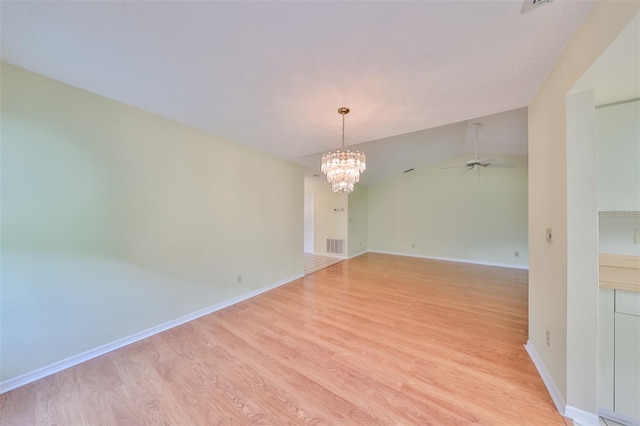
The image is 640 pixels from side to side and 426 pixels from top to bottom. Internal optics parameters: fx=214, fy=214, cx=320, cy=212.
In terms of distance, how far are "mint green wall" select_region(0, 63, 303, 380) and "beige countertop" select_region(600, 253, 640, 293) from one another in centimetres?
372

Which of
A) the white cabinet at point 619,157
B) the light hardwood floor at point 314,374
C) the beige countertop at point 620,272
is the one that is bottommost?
the light hardwood floor at point 314,374

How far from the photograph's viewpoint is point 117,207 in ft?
7.08

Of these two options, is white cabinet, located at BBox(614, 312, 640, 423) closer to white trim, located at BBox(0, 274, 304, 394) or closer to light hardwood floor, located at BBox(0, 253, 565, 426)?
light hardwood floor, located at BBox(0, 253, 565, 426)

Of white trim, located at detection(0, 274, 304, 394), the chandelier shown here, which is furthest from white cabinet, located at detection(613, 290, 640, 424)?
white trim, located at detection(0, 274, 304, 394)

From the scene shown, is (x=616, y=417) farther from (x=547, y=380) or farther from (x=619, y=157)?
(x=619, y=157)

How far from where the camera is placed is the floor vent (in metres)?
6.61

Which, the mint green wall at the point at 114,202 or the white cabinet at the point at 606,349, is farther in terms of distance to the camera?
the mint green wall at the point at 114,202

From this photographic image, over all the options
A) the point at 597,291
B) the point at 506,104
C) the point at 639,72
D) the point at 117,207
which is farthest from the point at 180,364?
the point at 506,104

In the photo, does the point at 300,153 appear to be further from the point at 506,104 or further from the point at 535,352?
the point at 535,352

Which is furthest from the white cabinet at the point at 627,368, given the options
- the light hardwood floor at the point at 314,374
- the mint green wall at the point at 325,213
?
the mint green wall at the point at 325,213

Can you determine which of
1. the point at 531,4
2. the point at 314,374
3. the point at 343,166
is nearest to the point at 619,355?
the point at 314,374

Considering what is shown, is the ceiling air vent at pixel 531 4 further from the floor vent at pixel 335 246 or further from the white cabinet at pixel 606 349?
the floor vent at pixel 335 246

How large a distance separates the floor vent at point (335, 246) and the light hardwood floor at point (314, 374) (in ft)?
11.4

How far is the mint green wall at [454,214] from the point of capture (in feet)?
17.4
